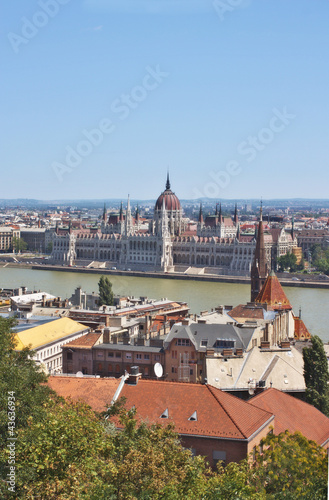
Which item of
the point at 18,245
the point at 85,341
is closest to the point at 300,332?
the point at 85,341

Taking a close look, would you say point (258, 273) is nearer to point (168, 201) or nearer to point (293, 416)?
point (293, 416)

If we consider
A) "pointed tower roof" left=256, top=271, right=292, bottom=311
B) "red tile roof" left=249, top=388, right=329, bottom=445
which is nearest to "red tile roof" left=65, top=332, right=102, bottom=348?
"red tile roof" left=249, top=388, right=329, bottom=445

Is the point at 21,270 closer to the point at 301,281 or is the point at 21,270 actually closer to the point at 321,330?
the point at 301,281

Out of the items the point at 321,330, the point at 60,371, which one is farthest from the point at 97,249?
the point at 60,371

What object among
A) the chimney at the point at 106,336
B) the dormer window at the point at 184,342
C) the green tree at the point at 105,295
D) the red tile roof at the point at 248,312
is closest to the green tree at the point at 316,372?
the dormer window at the point at 184,342

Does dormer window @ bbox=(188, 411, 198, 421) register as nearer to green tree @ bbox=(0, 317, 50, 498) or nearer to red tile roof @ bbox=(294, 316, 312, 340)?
green tree @ bbox=(0, 317, 50, 498)

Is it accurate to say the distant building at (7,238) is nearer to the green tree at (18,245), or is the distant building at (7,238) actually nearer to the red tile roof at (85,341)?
the green tree at (18,245)
